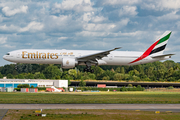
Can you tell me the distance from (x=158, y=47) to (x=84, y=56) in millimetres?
17209

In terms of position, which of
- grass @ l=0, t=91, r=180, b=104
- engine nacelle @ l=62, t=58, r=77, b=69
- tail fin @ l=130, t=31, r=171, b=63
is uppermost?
tail fin @ l=130, t=31, r=171, b=63

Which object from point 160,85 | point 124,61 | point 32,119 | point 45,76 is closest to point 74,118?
point 32,119

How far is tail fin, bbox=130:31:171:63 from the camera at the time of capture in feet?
181

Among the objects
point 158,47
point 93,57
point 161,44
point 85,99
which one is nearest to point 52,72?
point 161,44

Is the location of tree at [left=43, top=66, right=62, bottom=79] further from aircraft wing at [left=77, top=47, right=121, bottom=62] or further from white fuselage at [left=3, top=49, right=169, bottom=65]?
aircraft wing at [left=77, top=47, right=121, bottom=62]

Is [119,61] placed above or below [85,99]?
above

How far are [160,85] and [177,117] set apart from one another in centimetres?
12288

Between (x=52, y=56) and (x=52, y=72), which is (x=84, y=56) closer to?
(x=52, y=56)

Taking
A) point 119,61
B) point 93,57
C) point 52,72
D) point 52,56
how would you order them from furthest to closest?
point 52,72 → point 119,61 → point 93,57 → point 52,56

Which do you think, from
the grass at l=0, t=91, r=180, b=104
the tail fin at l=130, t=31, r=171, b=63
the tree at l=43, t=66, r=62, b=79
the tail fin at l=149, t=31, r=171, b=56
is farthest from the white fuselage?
the tree at l=43, t=66, r=62, b=79

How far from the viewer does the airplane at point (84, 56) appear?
48.5m

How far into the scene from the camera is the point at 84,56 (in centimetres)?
4931

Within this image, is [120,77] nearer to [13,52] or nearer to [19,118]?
[13,52]

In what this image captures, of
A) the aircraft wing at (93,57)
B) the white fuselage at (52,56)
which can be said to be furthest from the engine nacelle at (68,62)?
the aircraft wing at (93,57)
